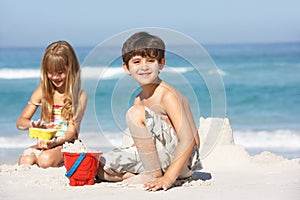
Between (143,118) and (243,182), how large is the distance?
2.78 ft

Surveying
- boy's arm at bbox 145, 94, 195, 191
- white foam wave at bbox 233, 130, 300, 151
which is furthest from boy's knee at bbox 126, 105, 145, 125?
white foam wave at bbox 233, 130, 300, 151

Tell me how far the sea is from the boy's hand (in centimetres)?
62

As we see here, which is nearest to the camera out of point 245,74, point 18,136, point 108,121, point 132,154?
point 132,154

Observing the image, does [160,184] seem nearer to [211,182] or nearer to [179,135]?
[179,135]

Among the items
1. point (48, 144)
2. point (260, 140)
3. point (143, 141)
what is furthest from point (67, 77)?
point (260, 140)

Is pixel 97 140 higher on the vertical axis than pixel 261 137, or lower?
higher

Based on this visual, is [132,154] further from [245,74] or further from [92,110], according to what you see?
[245,74]

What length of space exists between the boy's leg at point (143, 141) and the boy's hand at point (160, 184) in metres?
0.13

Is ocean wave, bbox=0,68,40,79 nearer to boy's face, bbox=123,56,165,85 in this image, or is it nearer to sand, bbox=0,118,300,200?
sand, bbox=0,118,300,200

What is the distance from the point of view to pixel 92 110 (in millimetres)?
4996

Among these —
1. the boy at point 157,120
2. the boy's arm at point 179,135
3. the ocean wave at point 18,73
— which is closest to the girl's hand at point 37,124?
the boy at point 157,120

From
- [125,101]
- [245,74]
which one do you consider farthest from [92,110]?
[245,74]

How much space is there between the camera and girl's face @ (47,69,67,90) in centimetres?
503

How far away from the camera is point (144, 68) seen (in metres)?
3.87
